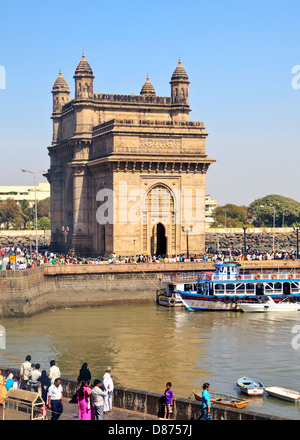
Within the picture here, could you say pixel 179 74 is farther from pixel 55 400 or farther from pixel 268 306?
pixel 55 400

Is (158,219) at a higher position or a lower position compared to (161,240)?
higher

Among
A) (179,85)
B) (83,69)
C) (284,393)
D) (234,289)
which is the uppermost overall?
(83,69)

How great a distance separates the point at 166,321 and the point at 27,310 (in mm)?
10950

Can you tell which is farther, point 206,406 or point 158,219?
point 158,219

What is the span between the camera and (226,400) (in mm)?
30859

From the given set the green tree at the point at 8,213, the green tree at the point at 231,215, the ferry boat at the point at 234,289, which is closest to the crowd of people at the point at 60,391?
the ferry boat at the point at 234,289

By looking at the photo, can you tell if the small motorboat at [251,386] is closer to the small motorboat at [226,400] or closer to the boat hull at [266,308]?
the small motorboat at [226,400]

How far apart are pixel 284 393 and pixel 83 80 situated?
171ft

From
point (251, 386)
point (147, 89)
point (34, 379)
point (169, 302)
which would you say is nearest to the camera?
point (34, 379)

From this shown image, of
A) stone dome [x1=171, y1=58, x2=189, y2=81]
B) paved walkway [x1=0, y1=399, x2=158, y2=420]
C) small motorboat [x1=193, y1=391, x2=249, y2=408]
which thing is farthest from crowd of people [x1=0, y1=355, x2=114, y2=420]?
stone dome [x1=171, y1=58, x2=189, y2=81]

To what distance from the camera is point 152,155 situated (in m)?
71.1

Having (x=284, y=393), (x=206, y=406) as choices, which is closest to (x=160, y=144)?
(x=284, y=393)

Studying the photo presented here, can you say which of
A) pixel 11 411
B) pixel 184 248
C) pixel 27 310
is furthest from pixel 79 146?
pixel 11 411

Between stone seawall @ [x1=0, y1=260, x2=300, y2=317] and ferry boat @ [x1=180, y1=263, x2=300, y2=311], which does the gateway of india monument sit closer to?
stone seawall @ [x1=0, y1=260, x2=300, y2=317]
